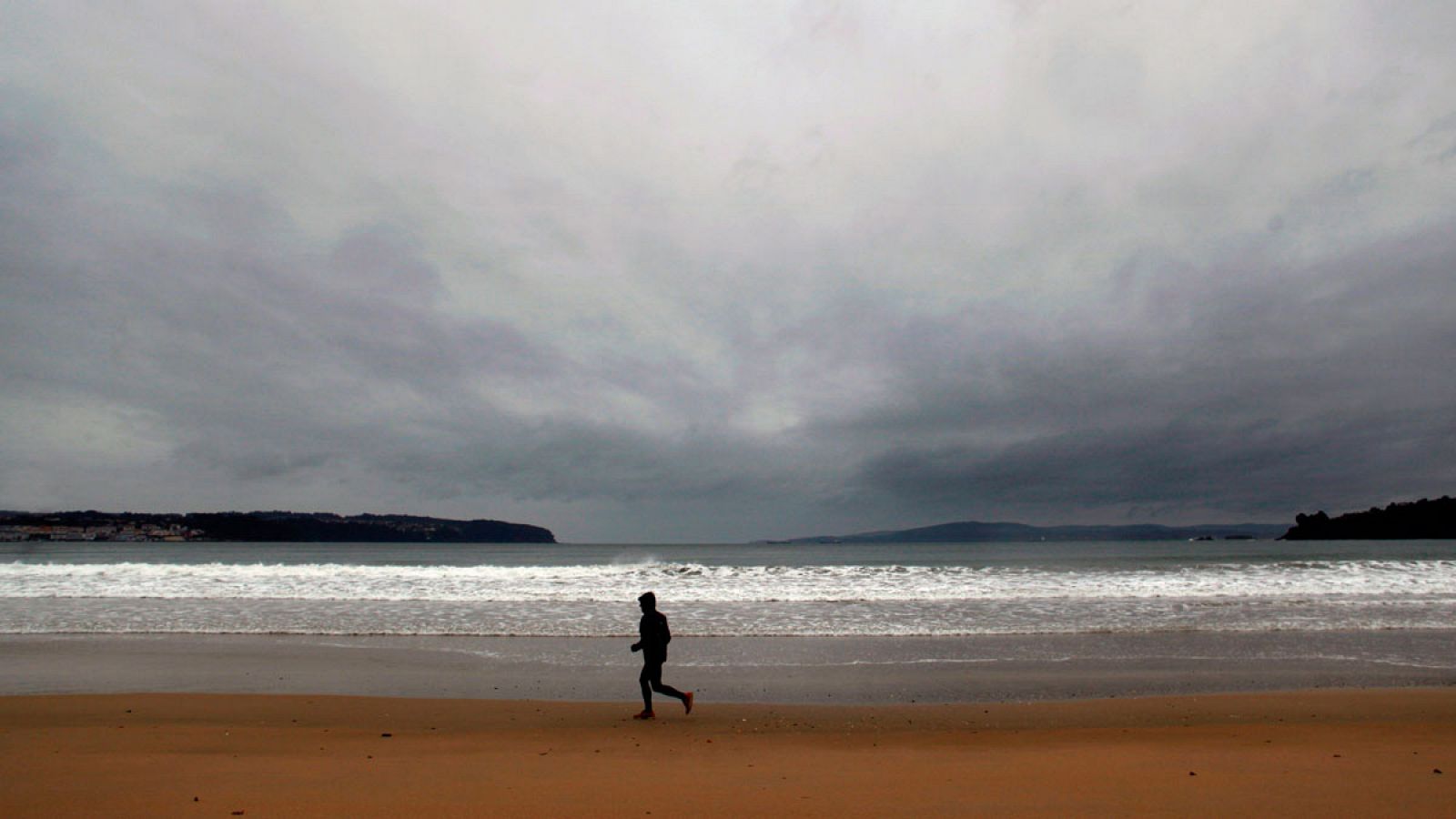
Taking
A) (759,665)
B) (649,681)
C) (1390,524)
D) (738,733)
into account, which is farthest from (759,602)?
(1390,524)

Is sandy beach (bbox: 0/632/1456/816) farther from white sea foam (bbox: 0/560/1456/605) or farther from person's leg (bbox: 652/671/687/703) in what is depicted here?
white sea foam (bbox: 0/560/1456/605)

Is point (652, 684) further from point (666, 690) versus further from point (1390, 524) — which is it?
point (1390, 524)

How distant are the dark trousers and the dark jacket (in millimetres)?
63

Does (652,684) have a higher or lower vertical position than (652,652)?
lower

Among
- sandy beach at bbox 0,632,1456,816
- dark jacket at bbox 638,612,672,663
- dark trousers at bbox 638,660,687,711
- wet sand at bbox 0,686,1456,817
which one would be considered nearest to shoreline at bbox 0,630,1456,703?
sandy beach at bbox 0,632,1456,816

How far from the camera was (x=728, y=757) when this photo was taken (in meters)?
7.39

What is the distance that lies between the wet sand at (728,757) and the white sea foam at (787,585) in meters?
13.5

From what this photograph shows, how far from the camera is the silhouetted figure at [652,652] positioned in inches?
380

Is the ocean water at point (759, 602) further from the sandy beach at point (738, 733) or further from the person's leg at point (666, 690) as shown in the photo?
the person's leg at point (666, 690)

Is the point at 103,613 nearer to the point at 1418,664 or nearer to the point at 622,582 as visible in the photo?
the point at 622,582

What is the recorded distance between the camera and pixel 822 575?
1218 inches

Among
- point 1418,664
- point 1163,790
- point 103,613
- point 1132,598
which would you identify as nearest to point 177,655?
point 103,613

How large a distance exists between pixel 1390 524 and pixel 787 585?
4759 inches

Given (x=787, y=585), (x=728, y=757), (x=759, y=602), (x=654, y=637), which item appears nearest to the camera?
(x=728, y=757)
